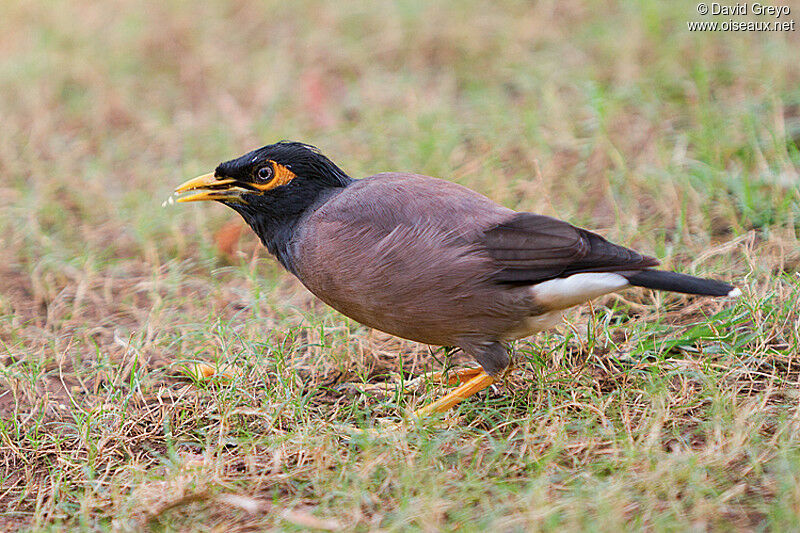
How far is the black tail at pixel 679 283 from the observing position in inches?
138

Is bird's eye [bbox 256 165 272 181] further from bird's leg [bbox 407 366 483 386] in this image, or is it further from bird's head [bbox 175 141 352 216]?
bird's leg [bbox 407 366 483 386]

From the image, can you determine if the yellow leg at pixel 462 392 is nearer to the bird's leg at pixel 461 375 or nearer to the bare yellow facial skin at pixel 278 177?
the bird's leg at pixel 461 375

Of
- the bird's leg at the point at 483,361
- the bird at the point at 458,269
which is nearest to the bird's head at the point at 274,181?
the bird at the point at 458,269

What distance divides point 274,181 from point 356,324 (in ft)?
2.84

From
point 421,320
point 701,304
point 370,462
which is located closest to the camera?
point 370,462

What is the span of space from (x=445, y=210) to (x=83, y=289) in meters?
2.26

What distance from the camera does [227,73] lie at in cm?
727

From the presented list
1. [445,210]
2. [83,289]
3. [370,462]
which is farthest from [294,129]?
[370,462]

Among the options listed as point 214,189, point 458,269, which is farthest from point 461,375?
point 214,189

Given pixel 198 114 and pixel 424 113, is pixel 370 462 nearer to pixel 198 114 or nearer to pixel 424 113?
pixel 424 113

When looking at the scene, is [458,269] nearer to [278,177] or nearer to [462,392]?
[462,392]

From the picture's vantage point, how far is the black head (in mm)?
4086

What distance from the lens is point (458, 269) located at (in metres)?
3.67

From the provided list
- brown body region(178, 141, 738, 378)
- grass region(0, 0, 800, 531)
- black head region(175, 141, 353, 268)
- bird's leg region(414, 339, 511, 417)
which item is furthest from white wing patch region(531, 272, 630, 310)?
black head region(175, 141, 353, 268)
